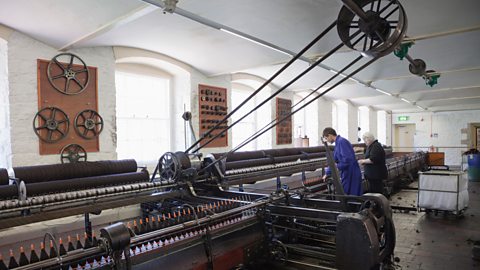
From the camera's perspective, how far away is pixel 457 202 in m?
4.77

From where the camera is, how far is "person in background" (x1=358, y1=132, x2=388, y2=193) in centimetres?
421

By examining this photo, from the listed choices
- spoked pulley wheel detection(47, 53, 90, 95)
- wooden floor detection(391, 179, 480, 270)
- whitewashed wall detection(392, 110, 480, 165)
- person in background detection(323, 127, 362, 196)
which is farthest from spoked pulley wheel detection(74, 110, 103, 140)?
whitewashed wall detection(392, 110, 480, 165)

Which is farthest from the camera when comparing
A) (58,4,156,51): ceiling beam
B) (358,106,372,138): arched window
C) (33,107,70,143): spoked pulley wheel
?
(358,106,372,138): arched window

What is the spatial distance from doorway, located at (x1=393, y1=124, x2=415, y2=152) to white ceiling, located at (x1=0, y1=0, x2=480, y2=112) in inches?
402

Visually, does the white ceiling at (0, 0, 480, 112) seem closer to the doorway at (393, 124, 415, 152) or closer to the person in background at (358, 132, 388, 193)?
the person in background at (358, 132, 388, 193)

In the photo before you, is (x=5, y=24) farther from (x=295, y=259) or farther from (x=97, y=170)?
(x=295, y=259)

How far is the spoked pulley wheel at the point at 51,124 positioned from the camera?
391 cm

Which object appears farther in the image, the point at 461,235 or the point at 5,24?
the point at 461,235

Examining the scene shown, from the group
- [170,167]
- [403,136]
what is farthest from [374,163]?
[403,136]

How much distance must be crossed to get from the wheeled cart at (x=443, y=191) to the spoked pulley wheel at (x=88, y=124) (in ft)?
16.2

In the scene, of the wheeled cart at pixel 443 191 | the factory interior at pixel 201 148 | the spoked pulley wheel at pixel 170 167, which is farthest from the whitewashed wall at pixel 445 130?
the spoked pulley wheel at pixel 170 167

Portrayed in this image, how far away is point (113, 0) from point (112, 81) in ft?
5.51

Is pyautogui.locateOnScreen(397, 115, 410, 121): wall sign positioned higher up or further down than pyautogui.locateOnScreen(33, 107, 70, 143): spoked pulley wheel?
higher up

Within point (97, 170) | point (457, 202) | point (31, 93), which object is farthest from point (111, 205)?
point (457, 202)
